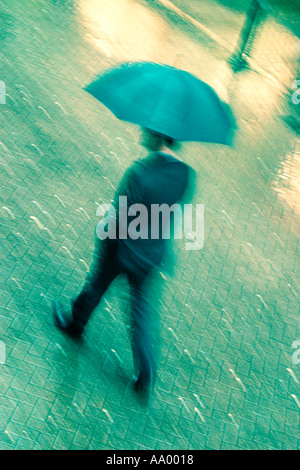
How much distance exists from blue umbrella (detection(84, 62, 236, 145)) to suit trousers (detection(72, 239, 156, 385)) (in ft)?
3.52

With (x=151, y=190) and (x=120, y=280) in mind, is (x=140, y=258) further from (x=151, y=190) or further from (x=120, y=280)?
(x=151, y=190)

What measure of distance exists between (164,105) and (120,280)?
1.41 m

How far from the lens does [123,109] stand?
3.78 meters

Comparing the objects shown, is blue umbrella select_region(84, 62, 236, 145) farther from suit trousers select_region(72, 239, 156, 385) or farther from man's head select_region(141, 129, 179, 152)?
suit trousers select_region(72, 239, 156, 385)

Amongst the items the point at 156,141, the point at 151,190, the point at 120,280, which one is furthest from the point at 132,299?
the point at 156,141

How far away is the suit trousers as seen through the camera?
283 centimetres

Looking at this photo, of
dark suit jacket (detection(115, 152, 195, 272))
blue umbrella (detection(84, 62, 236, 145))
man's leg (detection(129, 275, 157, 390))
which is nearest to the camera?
man's leg (detection(129, 275, 157, 390))

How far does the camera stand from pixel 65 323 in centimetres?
284

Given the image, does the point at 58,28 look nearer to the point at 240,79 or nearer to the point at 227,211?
the point at 240,79

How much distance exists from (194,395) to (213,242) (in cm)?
108

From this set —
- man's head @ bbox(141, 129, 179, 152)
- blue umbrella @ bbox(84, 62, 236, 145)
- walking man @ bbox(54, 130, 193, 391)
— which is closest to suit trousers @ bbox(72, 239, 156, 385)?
walking man @ bbox(54, 130, 193, 391)

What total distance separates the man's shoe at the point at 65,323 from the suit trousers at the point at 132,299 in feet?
0.08

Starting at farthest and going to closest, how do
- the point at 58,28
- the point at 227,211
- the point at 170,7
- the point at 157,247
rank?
the point at 170,7 → the point at 58,28 → the point at 227,211 → the point at 157,247

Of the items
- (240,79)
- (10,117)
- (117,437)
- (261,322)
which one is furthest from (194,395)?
(240,79)
